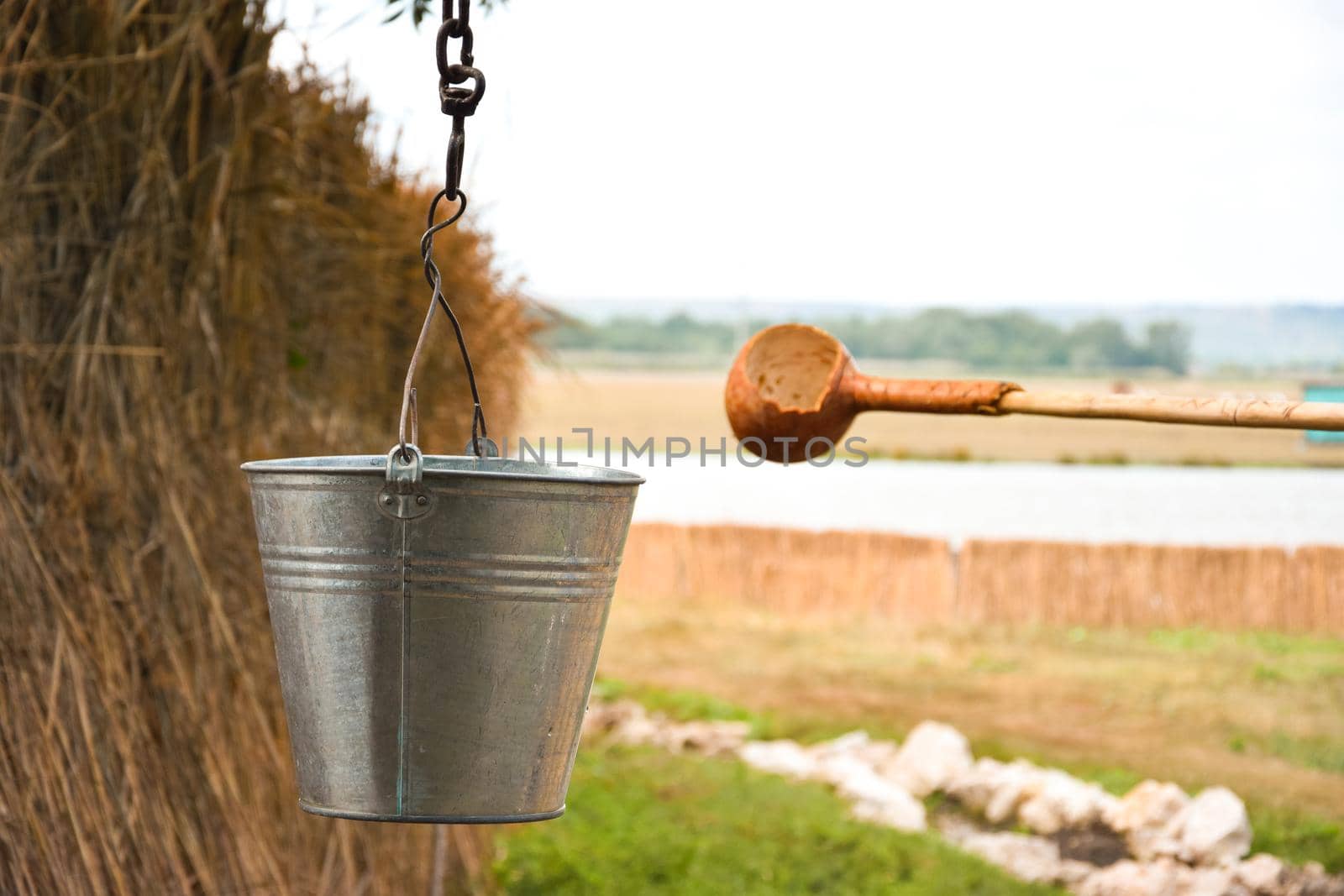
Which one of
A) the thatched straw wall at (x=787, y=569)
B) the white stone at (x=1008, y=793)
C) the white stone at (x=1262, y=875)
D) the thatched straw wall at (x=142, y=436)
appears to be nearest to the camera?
the thatched straw wall at (x=142, y=436)

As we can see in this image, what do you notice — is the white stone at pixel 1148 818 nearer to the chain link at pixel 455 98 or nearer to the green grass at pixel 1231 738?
the green grass at pixel 1231 738

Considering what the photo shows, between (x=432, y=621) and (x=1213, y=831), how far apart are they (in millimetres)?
6551

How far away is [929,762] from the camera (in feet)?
27.3

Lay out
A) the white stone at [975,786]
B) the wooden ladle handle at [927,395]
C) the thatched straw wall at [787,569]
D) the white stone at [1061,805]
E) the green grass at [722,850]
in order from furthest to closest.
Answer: the thatched straw wall at [787,569] < the white stone at [975,786] < the white stone at [1061,805] < the green grass at [722,850] < the wooden ladle handle at [927,395]

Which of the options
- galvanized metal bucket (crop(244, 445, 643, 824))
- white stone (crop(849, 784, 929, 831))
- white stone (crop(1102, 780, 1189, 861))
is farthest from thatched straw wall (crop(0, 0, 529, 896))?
white stone (crop(1102, 780, 1189, 861))

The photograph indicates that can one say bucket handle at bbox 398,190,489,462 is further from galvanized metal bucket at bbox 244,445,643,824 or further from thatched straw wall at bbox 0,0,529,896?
thatched straw wall at bbox 0,0,529,896

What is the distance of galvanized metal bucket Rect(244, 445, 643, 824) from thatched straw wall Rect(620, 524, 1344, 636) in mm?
11401

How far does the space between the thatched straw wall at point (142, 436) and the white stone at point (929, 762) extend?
554cm

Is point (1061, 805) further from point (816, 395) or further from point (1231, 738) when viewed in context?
point (816, 395)

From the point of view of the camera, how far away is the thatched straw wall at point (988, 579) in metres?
12.0

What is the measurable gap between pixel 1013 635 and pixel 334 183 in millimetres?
10127

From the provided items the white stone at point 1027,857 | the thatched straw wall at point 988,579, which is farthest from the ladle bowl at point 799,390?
the thatched straw wall at point 988,579

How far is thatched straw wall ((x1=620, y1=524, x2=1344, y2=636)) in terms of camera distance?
39.4ft

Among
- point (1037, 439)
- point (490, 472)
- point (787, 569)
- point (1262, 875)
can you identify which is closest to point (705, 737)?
point (1262, 875)
